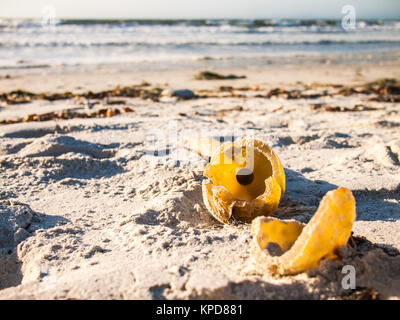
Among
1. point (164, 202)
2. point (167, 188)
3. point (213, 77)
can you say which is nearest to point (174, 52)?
point (213, 77)

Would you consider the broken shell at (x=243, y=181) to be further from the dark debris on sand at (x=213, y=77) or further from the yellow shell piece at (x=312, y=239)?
the dark debris on sand at (x=213, y=77)

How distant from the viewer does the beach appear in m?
1.73

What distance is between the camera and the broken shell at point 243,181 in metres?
2.35

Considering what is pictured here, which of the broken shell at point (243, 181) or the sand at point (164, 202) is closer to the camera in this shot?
the sand at point (164, 202)

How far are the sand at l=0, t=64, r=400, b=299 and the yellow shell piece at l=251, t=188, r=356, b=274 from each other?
6cm

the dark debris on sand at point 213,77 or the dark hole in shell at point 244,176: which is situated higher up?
the dark debris on sand at point 213,77

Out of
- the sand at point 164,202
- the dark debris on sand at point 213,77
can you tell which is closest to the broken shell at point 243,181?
the sand at point 164,202

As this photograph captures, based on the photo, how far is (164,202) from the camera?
259 cm

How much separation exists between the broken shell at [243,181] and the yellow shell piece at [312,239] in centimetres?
49

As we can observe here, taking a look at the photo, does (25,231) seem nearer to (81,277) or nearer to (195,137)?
(81,277)

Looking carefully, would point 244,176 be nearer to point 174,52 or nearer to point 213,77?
point 213,77

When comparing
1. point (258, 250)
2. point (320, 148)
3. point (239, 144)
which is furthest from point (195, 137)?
point (258, 250)

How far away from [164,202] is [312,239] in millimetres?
1186

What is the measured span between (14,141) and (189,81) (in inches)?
200
